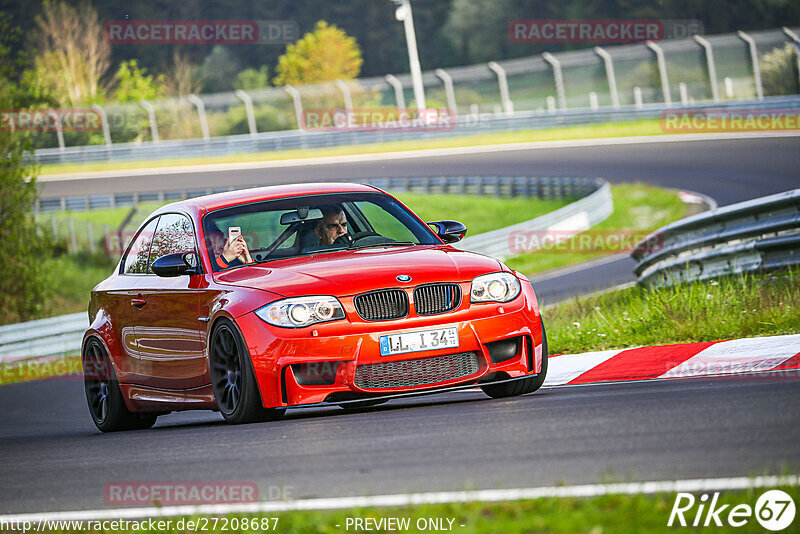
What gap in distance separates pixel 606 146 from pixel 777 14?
31700mm

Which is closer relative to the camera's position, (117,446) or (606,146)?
(117,446)

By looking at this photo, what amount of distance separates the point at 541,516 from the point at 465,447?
65.4 inches

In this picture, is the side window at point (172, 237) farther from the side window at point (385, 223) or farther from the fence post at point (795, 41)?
the fence post at point (795, 41)

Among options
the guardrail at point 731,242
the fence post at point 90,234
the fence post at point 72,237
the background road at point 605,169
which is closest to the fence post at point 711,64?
the background road at point 605,169

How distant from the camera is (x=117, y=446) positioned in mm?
7793

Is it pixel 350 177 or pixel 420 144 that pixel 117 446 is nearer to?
pixel 350 177

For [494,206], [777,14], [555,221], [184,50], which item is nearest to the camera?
[555,221]

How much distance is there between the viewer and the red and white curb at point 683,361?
8117 millimetres

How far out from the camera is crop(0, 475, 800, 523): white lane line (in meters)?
4.39

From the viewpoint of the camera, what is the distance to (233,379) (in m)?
7.77

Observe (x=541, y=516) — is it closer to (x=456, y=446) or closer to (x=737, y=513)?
(x=737, y=513)

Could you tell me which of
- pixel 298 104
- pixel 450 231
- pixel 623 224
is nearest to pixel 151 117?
pixel 298 104

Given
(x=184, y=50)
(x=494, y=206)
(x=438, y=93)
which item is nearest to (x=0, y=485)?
(x=494, y=206)

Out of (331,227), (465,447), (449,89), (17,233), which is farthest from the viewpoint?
(449,89)
